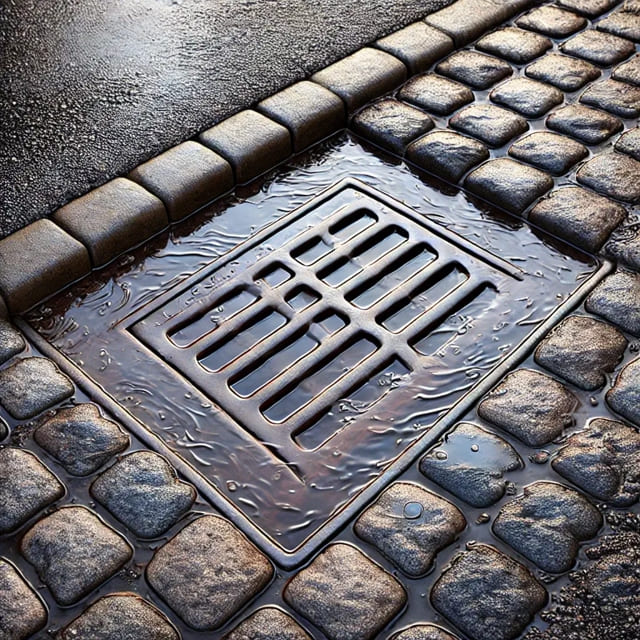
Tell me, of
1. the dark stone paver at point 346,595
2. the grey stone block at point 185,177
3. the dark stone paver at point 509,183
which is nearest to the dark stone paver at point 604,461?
the dark stone paver at point 346,595

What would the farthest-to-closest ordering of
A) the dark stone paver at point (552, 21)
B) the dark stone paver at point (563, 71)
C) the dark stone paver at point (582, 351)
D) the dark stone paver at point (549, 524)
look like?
the dark stone paver at point (552, 21), the dark stone paver at point (563, 71), the dark stone paver at point (582, 351), the dark stone paver at point (549, 524)

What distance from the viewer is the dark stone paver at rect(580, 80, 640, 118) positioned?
2.70 meters

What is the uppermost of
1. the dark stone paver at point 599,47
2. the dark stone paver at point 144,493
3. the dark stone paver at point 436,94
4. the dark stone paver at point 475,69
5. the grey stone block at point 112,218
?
the dark stone paver at point 599,47

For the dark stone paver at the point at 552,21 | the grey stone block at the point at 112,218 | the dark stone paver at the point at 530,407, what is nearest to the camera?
the dark stone paver at the point at 530,407

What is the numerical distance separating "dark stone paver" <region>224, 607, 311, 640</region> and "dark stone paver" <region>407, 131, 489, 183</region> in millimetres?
1381

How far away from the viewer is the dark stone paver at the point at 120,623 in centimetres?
154

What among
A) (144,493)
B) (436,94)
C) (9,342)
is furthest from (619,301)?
(9,342)

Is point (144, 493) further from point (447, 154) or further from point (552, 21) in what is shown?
point (552, 21)

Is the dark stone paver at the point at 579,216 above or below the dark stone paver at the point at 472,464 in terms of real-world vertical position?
above

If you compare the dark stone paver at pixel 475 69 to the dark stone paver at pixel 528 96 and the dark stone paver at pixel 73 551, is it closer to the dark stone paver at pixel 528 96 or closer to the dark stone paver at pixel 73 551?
the dark stone paver at pixel 528 96

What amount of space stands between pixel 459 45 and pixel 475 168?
2.29 ft

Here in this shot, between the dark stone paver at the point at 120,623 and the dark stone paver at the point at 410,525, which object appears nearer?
the dark stone paver at the point at 120,623

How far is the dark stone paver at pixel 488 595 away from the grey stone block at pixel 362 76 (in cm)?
155

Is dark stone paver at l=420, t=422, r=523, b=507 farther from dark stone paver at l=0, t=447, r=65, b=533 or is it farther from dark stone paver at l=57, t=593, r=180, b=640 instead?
dark stone paver at l=0, t=447, r=65, b=533
